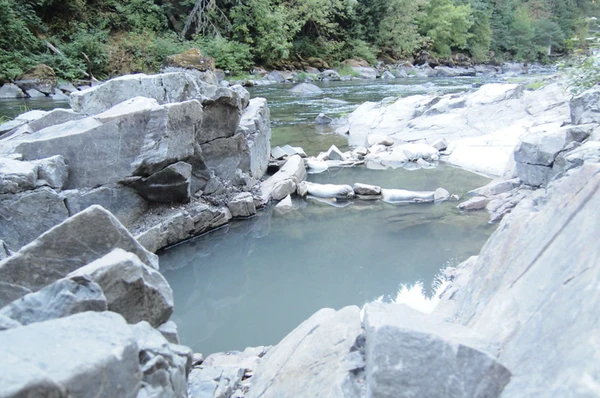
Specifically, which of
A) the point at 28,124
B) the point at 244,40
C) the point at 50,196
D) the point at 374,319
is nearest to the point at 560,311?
the point at 374,319

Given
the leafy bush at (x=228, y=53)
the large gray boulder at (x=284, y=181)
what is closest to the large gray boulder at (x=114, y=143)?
the large gray boulder at (x=284, y=181)

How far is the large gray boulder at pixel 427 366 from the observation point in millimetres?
1777

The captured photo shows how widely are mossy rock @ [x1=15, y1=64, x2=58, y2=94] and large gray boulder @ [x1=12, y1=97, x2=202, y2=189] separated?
1329 cm

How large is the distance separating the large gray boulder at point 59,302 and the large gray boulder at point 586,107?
236 inches

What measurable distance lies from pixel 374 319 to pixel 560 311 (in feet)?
2.34

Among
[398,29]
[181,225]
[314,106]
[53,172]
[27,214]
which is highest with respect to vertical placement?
[398,29]

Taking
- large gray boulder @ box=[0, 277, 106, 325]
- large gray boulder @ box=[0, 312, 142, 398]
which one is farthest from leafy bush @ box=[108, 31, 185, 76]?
large gray boulder @ box=[0, 312, 142, 398]

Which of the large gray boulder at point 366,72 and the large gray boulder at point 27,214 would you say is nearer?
the large gray boulder at point 27,214

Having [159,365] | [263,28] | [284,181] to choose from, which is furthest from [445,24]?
[159,365]

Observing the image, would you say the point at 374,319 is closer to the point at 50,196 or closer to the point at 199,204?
the point at 50,196

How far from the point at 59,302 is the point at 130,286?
0.30 metres

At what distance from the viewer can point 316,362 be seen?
7.55 feet

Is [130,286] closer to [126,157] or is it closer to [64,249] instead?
[64,249]

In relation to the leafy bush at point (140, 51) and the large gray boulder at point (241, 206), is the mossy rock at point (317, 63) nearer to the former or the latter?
the leafy bush at point (140, 51)
